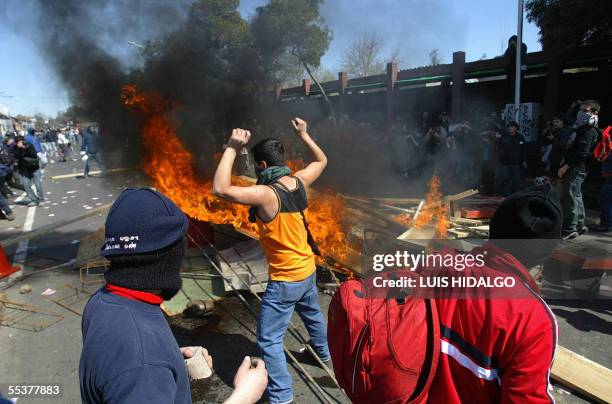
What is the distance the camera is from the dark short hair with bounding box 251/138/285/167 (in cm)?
306

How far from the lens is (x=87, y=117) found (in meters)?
9.37

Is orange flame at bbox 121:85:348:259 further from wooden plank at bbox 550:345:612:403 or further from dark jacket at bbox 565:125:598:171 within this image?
dark jacket at bbox 565:125:598:171

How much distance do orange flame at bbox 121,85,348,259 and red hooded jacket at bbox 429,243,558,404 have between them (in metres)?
3.90

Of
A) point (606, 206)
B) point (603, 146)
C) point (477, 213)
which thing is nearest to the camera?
point (603, 146)

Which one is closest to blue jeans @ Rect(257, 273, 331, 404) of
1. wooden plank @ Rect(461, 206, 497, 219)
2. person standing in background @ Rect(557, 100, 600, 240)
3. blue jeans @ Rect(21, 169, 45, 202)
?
wooden plank @ Rect(461, 206, 497, 219)

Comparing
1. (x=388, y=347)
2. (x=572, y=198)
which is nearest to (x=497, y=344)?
(x=388, y=347)

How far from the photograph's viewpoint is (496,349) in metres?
1.14

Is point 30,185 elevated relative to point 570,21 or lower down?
lower down

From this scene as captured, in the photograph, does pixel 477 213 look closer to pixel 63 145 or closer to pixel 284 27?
pixel 284 27

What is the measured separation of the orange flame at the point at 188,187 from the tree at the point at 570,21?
343 inches

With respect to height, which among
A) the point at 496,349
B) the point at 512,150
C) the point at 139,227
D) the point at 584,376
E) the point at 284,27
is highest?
the point at 284,27

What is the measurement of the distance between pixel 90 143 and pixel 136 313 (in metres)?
15.7

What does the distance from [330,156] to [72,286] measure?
1028 cm

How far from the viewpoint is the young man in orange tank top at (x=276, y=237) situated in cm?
282
